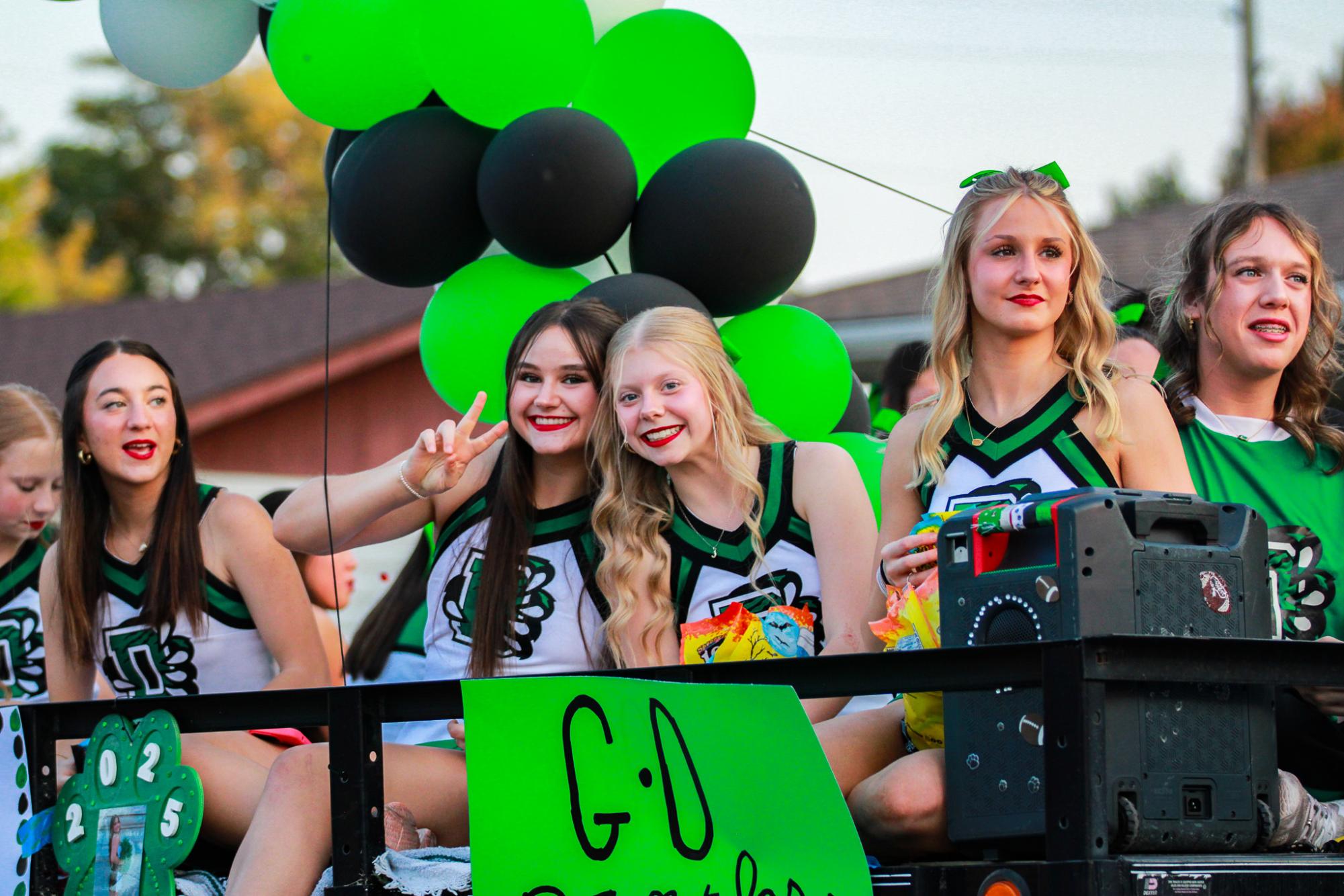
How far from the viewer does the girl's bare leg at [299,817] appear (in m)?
2.69

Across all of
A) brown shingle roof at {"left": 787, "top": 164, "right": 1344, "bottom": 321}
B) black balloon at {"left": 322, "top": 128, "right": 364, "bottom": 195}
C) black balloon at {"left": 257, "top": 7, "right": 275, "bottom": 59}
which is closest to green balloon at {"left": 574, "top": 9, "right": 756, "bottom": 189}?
black balloon at {"left": 322, "top": 128, "right": 364, "bottom": 195}

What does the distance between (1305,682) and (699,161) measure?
2.16 metres

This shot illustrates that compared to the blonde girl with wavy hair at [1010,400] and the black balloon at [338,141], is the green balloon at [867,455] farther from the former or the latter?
the black balloon at [338,141]

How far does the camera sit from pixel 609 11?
4.40 meters

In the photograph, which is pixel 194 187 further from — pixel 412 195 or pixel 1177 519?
pixel 1177 519

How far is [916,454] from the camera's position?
121 inches

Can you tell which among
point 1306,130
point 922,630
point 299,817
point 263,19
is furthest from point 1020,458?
point 1306,130

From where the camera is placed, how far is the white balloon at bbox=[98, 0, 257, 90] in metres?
4.38

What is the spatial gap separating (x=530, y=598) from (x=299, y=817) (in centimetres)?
83

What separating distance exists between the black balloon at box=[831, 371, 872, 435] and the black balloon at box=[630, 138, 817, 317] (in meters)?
0.92

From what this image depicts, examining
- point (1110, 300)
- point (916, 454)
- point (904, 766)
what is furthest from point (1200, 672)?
point (1110, 300)

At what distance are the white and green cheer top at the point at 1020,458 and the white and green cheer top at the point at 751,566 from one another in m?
0.38

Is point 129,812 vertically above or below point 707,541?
below

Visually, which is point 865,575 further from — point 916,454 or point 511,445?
point 511,445
